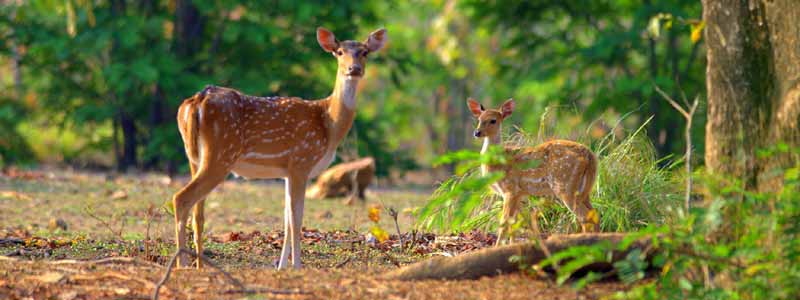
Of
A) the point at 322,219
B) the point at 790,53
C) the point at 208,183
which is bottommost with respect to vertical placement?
the point at 322,219

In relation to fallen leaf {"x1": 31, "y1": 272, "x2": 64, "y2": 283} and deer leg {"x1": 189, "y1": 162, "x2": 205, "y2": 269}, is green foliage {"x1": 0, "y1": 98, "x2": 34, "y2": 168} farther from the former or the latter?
fallen leaf {"x1": 31, "y1": 272, "x2": 64, "y2": 283}

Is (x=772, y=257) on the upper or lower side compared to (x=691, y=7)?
lower

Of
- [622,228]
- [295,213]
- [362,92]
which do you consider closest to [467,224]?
[622,228]

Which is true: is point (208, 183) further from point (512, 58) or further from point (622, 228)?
point (512, 58)

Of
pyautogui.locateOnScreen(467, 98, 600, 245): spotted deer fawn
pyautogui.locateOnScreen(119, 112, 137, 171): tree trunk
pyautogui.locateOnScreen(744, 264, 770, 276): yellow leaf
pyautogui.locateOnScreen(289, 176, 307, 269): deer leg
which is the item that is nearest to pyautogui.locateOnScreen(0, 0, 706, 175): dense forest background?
pyautogui.locateOnScreen(119, 112, 137, 171): tree trunk

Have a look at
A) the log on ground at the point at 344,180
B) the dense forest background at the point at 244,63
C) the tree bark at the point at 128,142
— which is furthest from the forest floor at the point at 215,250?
the tree bark at the point at 128,142

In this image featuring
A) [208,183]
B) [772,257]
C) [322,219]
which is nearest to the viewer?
[772,257]

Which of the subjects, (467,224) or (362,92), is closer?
(467,224)

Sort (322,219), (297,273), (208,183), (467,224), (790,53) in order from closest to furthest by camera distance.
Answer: (790,53) → (297,273) → (208,183) → (467,224) → (322,219)

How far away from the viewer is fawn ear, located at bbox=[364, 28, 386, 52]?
8.36 m

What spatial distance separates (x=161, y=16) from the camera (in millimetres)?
20078

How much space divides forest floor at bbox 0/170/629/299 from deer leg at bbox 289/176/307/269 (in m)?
0.20

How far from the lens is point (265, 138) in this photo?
770 cm

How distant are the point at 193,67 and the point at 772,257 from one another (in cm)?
1593
